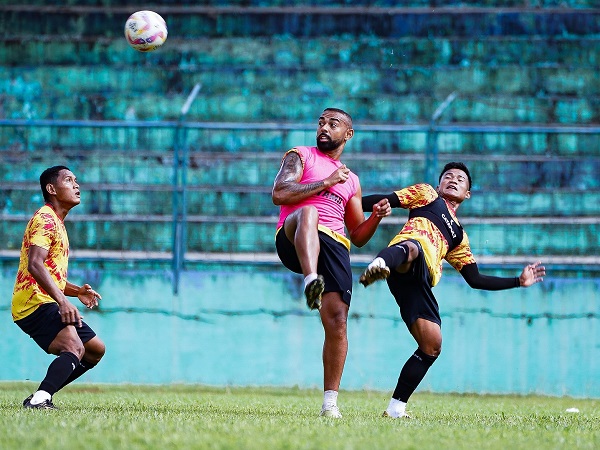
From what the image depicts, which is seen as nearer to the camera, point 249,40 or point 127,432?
point 127,432

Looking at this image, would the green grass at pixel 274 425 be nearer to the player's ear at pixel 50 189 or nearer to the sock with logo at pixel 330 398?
the sock with logo at pixel 330 398

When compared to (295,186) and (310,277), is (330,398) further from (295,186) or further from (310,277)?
(295,186)

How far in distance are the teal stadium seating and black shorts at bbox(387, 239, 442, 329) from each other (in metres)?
4.81

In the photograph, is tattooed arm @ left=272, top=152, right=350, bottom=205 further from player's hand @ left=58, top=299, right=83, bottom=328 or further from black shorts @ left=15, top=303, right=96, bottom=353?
black shorts @ left=15, top=303, right=96, bottom=353

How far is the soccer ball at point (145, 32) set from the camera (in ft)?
33.0

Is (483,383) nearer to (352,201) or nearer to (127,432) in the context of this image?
(352,201)

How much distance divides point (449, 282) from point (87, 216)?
3.98 metres

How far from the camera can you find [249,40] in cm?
1516

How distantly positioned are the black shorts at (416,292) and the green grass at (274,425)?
0.67 m

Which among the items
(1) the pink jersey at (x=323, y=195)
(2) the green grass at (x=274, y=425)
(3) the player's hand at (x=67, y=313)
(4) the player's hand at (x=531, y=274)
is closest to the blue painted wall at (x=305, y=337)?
(2) the green grass at (x=274, y=425)

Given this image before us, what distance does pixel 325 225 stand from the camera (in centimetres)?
698

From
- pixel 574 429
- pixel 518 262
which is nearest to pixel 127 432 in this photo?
pixel 574 429

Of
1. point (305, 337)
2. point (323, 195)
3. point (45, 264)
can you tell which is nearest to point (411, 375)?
point (323, 195)

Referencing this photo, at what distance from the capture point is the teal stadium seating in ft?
40.4
